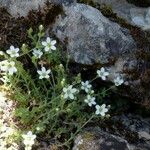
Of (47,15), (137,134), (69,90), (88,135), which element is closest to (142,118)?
(137,134)

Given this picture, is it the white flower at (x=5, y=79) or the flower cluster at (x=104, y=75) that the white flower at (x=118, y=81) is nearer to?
the flower cluster at (x=104, y=75)

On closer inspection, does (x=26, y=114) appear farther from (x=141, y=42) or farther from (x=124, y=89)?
(x=141, y=42)

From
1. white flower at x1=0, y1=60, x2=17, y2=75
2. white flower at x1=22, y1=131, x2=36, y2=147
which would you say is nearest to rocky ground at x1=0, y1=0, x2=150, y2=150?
white flower at x1=22, y1=131, x2=36, y2=147

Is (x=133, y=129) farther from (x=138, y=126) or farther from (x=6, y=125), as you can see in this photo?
(x=6, y=125)

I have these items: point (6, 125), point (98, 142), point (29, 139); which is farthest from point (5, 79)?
point (98, 142)

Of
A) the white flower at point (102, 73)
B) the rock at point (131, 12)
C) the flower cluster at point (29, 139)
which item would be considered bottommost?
the flower cluster at point (29, 139)

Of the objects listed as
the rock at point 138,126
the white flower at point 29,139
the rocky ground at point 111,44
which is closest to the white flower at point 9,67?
the white flower at point 29,139

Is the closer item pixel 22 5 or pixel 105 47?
pixel 105 47

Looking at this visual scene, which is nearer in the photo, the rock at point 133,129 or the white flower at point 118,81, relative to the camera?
the white flower at point 118,81
